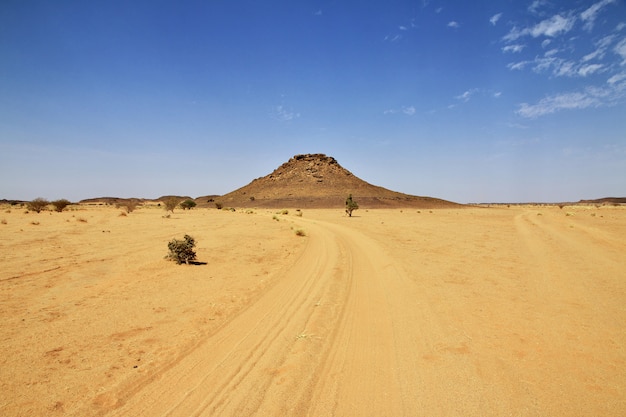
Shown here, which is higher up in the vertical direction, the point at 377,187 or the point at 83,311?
the point at 377,187

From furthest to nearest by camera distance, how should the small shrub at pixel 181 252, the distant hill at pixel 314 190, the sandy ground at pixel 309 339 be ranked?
the distant hill at pixel 314 190
the small shrub at pixel 181 252
the sandy ground at pixel 309 339

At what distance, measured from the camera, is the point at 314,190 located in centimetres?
10600

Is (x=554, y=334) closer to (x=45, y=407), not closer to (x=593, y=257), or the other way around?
(x=45, y=407)

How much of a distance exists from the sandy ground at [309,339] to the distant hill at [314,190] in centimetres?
7660

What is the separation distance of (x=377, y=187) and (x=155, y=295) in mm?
117578

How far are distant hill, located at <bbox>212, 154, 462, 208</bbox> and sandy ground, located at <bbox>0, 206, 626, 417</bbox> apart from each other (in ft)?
251

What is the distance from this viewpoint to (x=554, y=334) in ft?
19.8

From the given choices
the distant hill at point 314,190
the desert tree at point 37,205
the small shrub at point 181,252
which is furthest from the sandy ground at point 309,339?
the distant hill at point 314,190

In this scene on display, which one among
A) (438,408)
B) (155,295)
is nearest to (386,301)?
(438,408)

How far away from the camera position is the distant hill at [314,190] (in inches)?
3704

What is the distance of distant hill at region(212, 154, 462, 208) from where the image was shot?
9408cm

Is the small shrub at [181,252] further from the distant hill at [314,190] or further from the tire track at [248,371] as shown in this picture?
the distant hill at [314,190]

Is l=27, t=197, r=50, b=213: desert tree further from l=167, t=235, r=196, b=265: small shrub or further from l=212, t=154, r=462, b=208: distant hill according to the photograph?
l=212, t=154, r=462, b=208: distant hill

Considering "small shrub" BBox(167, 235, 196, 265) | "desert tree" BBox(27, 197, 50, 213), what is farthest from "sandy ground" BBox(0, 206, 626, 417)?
"desert tree" BBox(27, 197, 50, 213)
